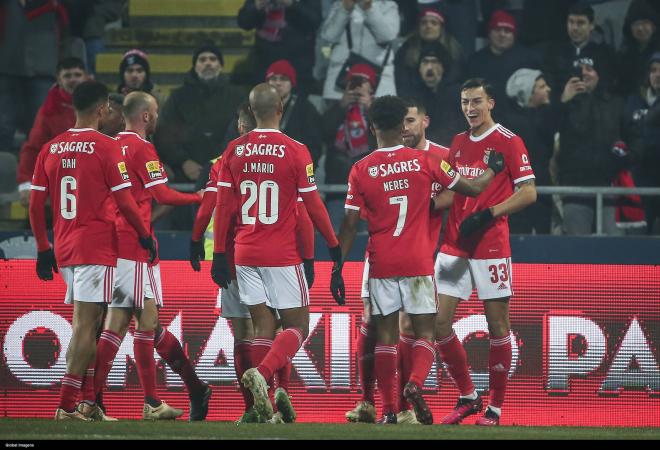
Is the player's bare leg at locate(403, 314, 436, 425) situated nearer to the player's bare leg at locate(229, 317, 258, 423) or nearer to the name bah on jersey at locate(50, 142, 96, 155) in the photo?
the player's bare leg at locate(229, 317, 258, 423)

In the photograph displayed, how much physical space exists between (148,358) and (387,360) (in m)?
1.72

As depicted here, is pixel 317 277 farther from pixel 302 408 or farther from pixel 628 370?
pixel 628 370

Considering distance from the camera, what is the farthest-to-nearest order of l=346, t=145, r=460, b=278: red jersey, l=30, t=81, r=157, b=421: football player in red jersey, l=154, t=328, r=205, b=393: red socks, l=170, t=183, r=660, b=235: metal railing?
l=170, t=183, r=660, b=235: metal railing < l=154, t=328, r=205, b=393: red socks < l=346, t=145, r=460, b=278: red jersey < l=30, t=81, r=157, b=421: football player in red jersey

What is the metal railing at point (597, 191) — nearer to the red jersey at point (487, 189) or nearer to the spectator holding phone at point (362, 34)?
the red jersey at point (487, 189)

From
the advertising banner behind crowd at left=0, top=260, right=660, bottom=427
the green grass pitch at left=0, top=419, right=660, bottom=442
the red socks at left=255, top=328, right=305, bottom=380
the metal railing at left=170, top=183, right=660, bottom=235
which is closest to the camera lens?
the green grass pitch at left=0, top=419, right=660, bottom=442

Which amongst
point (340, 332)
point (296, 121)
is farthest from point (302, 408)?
point (296, 121)

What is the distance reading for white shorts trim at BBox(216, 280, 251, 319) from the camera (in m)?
9.83

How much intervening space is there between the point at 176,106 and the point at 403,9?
8.84ft

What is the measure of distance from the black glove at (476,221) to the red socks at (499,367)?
805 millimetres

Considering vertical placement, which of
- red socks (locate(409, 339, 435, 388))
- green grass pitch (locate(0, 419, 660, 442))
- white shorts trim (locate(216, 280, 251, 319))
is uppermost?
white shorts trim (locate(216, 280, 251, 319))

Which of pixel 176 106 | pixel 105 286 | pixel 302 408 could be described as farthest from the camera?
pixel 176 106

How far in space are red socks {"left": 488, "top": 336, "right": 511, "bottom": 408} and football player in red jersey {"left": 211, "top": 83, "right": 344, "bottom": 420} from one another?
1349mm

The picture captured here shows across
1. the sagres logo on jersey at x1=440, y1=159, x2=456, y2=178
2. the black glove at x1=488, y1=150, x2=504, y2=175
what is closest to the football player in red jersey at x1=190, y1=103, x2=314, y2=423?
the sagres logo on jersey at x1=440, y1=159, x2=456, y2=178

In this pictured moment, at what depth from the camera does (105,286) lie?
9344 mm
